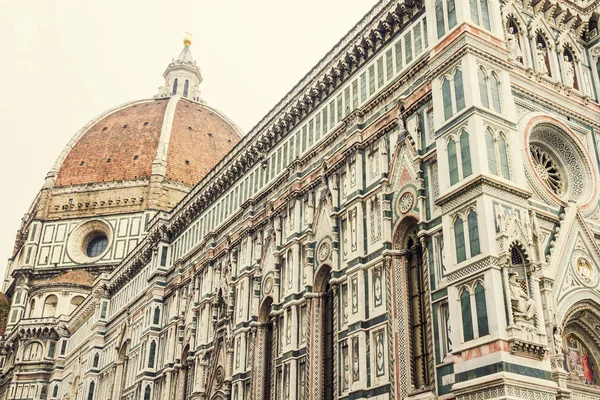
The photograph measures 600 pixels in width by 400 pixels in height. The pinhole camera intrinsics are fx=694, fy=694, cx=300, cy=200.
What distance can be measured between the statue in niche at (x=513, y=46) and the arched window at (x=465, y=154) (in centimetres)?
483

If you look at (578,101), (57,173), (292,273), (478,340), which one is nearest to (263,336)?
(292,273)

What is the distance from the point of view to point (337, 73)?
2984 cm

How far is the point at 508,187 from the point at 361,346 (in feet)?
23.9

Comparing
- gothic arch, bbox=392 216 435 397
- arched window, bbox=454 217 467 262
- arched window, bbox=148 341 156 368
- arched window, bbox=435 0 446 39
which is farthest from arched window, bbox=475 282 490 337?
arched window, bbox=148 341 156 368

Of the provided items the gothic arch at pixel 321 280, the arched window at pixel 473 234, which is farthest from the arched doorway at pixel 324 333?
the arched window at pixel 473 234

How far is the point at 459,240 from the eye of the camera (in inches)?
782

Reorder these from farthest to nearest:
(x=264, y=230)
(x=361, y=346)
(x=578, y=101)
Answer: (x=264, y=230), (x=578, y=101), (x=361, y=346)

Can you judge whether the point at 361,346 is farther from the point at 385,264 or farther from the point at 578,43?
the point at 578,43

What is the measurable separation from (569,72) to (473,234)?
1025 cm

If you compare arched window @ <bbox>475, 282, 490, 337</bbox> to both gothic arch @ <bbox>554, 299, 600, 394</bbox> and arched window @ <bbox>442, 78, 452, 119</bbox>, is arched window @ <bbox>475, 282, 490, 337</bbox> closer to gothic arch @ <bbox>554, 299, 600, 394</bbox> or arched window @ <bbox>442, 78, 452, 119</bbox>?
gothic arch @ <bbox>554, 299, 600, 394</bbox>

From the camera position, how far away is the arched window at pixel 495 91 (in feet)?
70.9

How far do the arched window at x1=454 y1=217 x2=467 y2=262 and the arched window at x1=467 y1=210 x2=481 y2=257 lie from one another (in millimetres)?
269

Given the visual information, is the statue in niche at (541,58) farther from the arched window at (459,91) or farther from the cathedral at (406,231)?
the arched window at (459,91)

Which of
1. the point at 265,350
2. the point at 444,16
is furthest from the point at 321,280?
the point at 444,16
